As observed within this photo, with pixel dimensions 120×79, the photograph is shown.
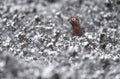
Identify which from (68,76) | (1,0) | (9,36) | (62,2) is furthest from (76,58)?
(1,0)

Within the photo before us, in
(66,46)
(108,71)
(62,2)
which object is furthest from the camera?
(62,2)

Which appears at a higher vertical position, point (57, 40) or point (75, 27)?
point (75, 27)

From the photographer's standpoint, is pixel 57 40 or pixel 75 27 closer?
pixel 57 40

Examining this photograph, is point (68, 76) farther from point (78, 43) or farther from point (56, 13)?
point (56, 13)

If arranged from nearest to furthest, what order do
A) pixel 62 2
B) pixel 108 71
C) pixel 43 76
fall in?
pixel 43 76 < pixel 108 71 < pixel 62 2

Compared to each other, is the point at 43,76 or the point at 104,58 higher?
the point at 104,58

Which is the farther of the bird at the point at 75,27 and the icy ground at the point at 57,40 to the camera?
the bird at the point at 75,27

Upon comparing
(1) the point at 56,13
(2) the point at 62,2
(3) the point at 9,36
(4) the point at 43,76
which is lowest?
(4) the point at 43,76

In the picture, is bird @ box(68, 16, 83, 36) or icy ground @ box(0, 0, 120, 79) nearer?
icy ground @ box(0, 0, 120, 79)
